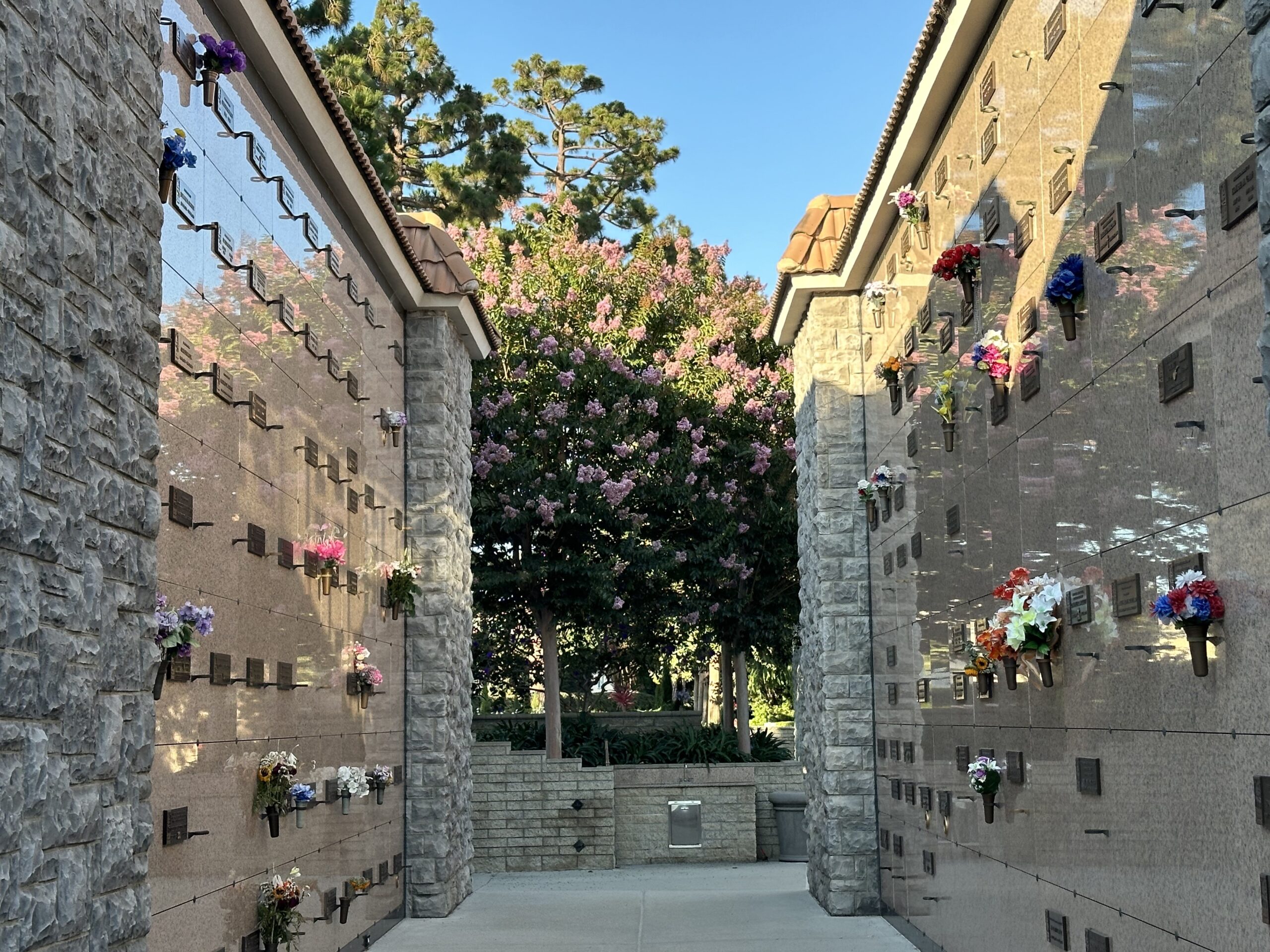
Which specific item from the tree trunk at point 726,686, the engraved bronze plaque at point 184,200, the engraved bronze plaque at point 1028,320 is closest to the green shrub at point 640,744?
the tree trunk at point 726,686

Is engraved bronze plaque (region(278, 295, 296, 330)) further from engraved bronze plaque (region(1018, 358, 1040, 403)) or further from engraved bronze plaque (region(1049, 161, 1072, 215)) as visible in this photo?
engraved bronze plaque (region(1049, 161, 1072, 215))

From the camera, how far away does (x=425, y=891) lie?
11.3 meters

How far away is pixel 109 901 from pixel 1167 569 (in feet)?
11.4

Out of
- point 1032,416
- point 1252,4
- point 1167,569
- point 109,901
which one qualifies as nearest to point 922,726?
point 1032,416

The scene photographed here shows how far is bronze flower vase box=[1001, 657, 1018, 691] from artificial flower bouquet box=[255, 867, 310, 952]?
363cm

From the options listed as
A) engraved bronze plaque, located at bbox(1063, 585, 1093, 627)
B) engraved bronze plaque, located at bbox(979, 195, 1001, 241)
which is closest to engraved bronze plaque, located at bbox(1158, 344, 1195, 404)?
engraved bronze plaque, located at bbox(1063, 585, 1093, 627)

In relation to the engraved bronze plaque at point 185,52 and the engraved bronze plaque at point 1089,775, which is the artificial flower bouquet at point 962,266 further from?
the engraved bronze plaque at point 185,52

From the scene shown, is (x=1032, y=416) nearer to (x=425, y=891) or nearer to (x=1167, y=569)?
(x=1167, y=569)

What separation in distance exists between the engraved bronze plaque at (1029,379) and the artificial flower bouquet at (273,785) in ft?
13.2

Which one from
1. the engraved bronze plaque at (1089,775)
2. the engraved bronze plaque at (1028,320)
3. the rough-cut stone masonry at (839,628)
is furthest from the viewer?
the rough-cut stone masonry at (839,628)

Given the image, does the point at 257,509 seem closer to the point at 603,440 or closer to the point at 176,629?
the point at 176,629

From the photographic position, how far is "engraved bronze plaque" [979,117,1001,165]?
7.08 metres

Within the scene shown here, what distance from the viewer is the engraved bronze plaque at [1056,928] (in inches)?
238

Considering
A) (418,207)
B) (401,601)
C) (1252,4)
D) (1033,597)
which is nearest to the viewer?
(1252,4)
